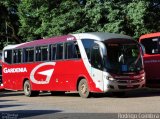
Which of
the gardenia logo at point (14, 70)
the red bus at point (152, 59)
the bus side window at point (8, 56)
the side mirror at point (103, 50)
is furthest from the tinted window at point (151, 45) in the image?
the bus side window at point (8, 56)

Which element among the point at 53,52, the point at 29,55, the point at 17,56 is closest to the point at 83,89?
the point at 53,52

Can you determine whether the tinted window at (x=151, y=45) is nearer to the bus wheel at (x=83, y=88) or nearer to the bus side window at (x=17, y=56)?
the bus wheel at (x=83, y=88)

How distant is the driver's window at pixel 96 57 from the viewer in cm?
2097

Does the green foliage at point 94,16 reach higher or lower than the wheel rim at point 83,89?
higher

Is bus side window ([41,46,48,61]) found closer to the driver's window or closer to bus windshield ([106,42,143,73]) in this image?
the driver's window

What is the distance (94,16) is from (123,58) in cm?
1013

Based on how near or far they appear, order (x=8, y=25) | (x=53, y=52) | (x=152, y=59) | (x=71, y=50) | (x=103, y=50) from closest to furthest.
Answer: (x=103, y=50)
(x=71, y=50)
(x=152, y=59)
(x=53, y=52)
(x=8, y=25)

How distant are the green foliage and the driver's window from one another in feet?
27.5

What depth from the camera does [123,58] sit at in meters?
21.2

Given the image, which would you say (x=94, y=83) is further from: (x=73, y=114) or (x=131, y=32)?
(x=131, y=32)

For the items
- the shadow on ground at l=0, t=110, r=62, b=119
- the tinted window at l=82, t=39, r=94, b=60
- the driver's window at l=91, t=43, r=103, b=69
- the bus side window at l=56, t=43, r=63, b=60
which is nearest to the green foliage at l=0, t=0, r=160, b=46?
the bus side window at l=56, t=43, r=63, b=60

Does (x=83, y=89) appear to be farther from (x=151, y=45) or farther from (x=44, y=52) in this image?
(x=151, y=45)

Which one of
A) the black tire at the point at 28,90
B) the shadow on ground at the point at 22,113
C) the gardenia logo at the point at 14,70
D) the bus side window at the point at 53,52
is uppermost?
the bus side window at the point at 53,52

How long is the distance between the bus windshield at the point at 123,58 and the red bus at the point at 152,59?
2.26 m
